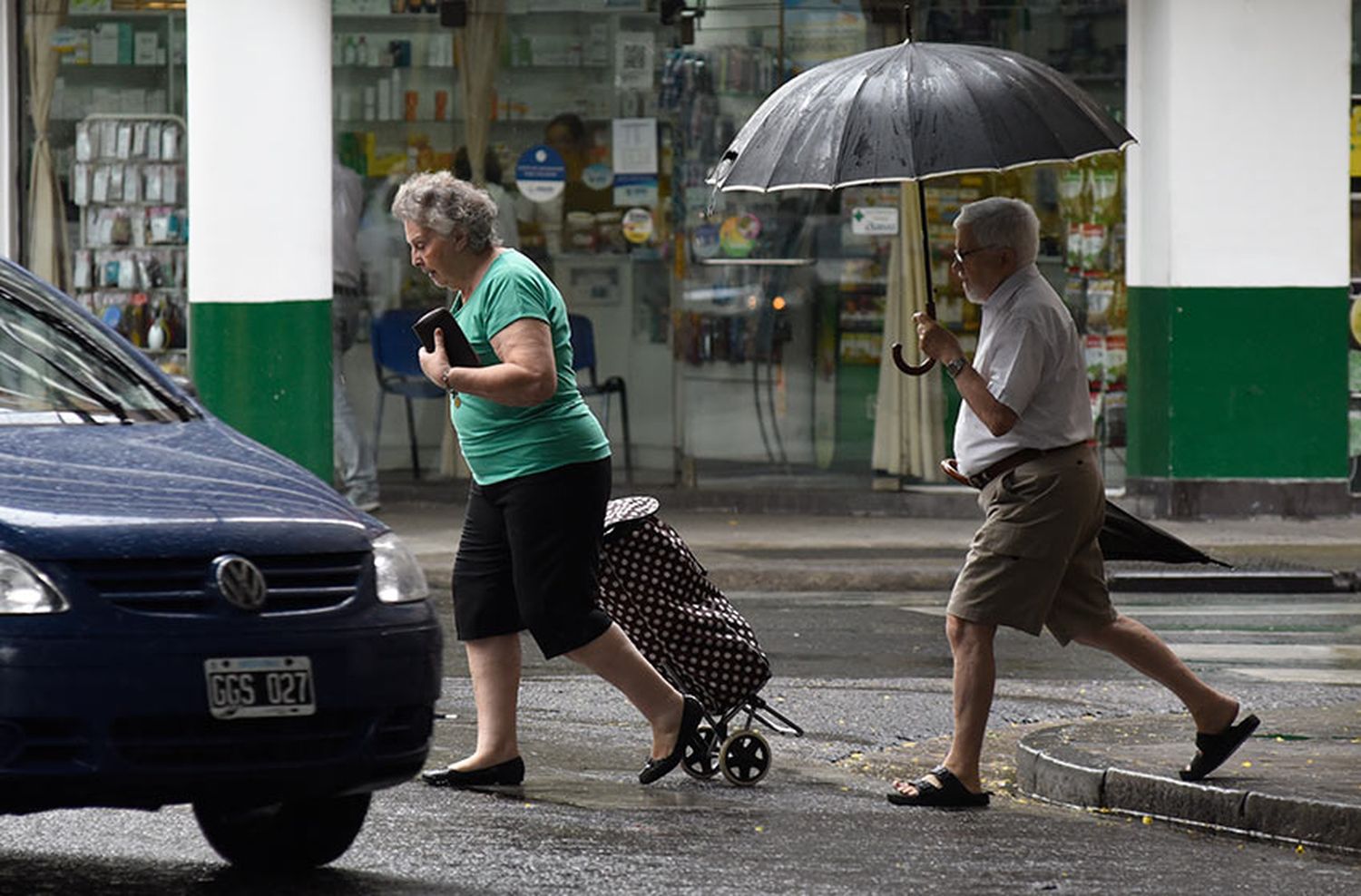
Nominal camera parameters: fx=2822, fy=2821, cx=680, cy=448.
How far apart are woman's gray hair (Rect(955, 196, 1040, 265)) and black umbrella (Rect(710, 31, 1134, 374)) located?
0.48ft

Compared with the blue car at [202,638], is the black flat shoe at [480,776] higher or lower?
lower

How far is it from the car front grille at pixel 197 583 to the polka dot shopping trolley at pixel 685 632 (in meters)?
1.99

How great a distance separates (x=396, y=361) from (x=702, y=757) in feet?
31.5

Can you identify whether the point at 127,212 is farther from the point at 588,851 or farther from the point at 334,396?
the point at 588,851

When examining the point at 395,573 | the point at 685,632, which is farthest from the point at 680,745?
the point at 395,573

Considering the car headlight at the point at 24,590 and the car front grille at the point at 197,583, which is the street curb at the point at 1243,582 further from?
the car headlight at the point at 24,590

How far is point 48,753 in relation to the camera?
594cm

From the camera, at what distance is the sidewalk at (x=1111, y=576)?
784 centimetres

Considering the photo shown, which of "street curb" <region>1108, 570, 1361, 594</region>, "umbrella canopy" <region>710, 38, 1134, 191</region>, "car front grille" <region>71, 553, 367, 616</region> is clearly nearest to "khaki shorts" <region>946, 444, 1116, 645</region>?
"umbrella canopy" <region>710, 38, 1134, 191</region>

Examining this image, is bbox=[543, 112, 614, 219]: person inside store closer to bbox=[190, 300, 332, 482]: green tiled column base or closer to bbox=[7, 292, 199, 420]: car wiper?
bbox=[190, 300, 332, 482]: green tiled column base

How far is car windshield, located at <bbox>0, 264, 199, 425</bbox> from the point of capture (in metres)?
6.90

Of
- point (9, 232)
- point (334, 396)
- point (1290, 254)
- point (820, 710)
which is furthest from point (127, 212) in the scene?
point (820, 710)

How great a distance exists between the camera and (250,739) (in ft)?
20.1

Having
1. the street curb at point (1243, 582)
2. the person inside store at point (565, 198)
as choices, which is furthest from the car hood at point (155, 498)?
the person inside store at point (565, 198)
